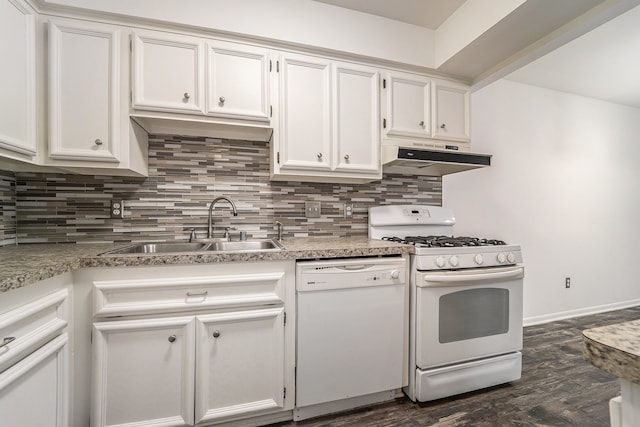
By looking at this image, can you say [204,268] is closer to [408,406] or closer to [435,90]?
[408,406]

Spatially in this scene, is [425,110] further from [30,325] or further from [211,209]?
[30,325]

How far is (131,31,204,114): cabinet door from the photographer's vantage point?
1418 mm

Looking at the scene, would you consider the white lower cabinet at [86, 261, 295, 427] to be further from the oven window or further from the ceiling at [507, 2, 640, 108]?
the ceiling at [507, 2, 640, 108]

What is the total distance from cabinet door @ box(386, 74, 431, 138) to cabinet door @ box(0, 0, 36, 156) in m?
1.98

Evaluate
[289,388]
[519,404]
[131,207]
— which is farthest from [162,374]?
[519,404]

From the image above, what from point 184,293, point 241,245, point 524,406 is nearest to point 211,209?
point 241,245

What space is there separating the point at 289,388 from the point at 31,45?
7.03ft

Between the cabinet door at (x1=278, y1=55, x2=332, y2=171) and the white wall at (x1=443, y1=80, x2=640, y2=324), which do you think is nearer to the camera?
the cabinet door at (x1=278, y1=55, x2=332, y2=171)

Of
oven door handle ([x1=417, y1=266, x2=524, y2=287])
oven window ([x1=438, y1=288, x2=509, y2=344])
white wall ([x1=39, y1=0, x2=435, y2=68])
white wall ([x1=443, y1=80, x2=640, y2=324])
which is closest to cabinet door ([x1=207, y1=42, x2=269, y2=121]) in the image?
white wall ([x1=39, y1=0, x2=435, y2=68])

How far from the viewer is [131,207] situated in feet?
5.51

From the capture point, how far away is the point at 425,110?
192cm

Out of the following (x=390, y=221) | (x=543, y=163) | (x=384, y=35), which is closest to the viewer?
(x=384, y=35)

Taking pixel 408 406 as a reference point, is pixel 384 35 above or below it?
above

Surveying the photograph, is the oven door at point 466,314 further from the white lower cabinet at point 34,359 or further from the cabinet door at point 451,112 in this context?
the white lower cabinet at point 34,359
